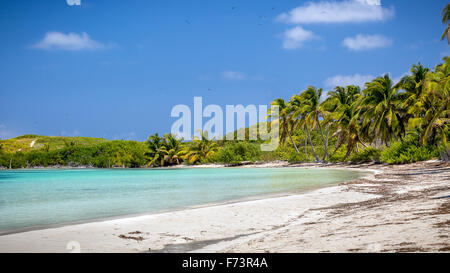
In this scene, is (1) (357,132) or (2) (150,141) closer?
(1) (357,132)

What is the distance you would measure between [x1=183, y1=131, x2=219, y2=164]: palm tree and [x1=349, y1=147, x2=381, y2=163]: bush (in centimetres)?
2674

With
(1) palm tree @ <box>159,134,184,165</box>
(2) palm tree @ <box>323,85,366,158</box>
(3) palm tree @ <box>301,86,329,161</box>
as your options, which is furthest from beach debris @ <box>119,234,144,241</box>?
(1) palm tree @ <box>159,134,184,165</box>

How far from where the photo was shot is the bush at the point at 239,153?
50062mm

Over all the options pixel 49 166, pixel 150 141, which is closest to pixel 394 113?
pixel 150 141

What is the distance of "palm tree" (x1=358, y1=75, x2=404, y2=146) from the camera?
25.3 meters

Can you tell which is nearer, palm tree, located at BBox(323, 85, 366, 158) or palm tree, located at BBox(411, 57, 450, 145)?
palm tree, located at BBox(411, 57, 450, 145)

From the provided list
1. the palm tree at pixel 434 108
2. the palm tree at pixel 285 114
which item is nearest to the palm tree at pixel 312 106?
the palm tree at pixel 285 114

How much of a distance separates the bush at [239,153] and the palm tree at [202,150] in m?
4.63

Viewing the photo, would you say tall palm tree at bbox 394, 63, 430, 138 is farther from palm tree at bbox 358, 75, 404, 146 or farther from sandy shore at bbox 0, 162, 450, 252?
sandy shore at bbox 0, 162, 450, 252

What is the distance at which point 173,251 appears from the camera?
4.15 m

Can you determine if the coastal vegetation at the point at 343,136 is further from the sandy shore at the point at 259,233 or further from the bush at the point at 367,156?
the sandy shore at the point at 259,233

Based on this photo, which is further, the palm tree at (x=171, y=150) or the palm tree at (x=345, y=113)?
the palm tree at (x=171, y=150)

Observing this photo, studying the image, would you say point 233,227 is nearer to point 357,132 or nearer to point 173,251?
point 173,251
